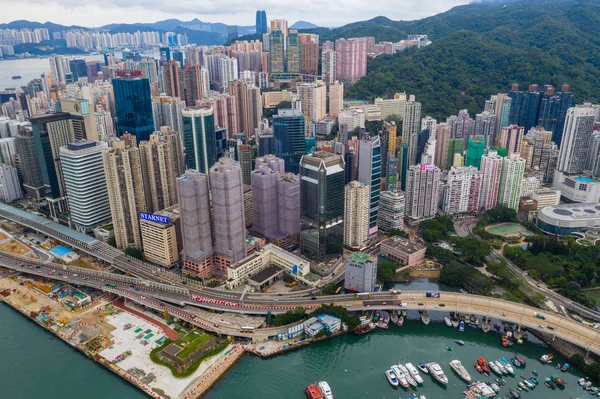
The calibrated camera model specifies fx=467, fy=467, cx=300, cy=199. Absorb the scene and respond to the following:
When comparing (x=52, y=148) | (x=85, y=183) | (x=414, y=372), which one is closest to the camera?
(x=414, y=372)

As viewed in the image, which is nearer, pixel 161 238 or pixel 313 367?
pixel 313 367

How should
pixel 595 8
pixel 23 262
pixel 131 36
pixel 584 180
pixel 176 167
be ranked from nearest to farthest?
pixel 23 262, pixel 176 167, pixel 584 180, pixel 595 8, pixel 131 36

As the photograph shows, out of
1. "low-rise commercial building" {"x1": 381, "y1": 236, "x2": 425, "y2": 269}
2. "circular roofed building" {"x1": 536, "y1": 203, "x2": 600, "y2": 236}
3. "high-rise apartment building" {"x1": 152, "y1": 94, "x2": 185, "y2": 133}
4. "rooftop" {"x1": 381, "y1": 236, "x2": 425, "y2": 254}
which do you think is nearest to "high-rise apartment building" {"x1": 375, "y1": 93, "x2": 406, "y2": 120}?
"high-rise apartment building" {"x1": 152, "y1": 94, "x2": 185, "y2": 133}

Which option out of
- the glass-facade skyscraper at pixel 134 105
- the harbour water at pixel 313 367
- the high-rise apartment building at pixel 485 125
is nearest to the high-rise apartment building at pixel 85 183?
the harbour water at pixel 313 367

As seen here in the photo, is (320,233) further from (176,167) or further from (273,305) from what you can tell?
(176,167)

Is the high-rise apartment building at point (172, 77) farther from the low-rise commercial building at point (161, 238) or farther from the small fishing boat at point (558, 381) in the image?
the small fishing boat at point (558, 381)

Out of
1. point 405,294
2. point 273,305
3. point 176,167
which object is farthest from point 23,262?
point 405,294

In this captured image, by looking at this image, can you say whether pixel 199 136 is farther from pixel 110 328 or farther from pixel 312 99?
pixel 312 99

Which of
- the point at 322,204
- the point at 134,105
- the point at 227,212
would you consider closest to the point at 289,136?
the point at 322,204
